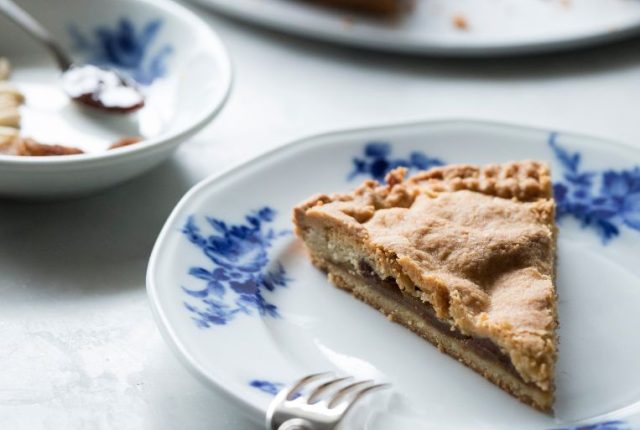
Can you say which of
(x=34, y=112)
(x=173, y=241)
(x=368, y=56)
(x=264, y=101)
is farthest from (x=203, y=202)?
(x=368, y=56)

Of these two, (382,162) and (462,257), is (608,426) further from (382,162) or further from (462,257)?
(382,162)

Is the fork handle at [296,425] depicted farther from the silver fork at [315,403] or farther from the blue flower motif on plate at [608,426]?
the blue flower motif on plate at [608,426]

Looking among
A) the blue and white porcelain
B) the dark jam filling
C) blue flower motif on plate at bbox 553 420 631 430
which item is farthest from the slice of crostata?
the blue and white porcelain

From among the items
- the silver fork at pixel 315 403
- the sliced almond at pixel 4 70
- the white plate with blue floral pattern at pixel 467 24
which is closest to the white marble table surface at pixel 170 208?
the white plate with blue floral pattern at pixel 467 24

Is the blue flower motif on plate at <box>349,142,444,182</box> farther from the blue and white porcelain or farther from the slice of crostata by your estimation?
the blue and white porcelain

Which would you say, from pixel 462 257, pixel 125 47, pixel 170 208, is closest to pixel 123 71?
pixel 125 47
